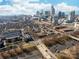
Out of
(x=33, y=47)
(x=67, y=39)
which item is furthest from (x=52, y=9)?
(x=33, y=47)

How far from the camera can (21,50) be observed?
13.7m

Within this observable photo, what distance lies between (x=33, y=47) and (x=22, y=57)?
2.31 meters

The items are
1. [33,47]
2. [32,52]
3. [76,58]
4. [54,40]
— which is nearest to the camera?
[76,58]

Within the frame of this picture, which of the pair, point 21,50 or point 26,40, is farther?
point 26,40

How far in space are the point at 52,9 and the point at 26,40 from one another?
1661 inches

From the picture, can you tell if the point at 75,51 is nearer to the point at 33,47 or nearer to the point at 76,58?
the point at 76,58

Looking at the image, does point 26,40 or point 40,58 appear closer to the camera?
point 40,58

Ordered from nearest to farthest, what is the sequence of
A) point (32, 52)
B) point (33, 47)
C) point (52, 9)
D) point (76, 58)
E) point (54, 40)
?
point (76, 58) → point (32, 52) → point (33, 47) → point (54, 40) → point (52, 9)

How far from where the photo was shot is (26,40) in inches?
710

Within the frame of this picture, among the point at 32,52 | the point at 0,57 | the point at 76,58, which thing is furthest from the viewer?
the point at 32,52

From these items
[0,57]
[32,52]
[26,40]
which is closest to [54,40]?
[26,40]

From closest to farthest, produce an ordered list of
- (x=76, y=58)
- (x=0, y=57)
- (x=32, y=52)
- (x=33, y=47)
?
(x=76, y=58) < (x=0, y=57) < (x=32, y=52) < (x=33, y=47)

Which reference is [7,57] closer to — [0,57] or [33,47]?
[0,57]

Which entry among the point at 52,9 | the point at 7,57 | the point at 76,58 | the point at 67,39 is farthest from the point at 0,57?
the point at 52,9
